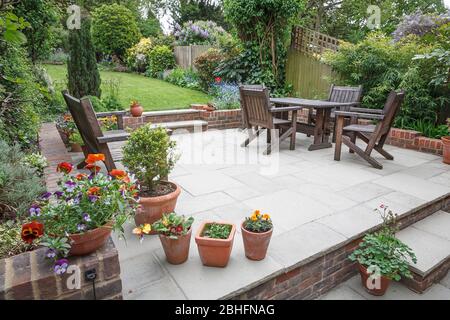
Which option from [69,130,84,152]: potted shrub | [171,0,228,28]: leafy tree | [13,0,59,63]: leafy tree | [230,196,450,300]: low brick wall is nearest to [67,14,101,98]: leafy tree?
[13,0,59,63]: leafy tree

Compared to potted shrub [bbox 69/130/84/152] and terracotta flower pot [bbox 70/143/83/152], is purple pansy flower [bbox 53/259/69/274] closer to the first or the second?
potted shrub [bbox 69/130/84/152]

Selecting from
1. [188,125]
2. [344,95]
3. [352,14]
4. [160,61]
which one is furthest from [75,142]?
[352,14]

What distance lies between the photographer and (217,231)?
1944 mm

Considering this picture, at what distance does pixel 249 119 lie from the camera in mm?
4691

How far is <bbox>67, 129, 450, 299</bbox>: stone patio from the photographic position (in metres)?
1.81

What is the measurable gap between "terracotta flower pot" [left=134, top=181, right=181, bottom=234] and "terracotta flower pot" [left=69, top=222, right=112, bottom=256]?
668mm

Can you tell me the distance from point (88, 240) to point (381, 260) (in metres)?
1.88

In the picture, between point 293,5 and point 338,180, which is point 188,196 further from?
point 293,5

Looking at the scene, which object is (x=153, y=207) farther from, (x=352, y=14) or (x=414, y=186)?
(x=352, y=14)

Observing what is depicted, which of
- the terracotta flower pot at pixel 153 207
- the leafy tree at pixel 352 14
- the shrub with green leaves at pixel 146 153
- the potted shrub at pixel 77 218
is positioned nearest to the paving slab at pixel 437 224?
the terracotta flower pot at pixel 153 207

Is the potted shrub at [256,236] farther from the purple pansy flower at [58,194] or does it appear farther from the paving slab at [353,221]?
the purple pansy flower at [58,194]

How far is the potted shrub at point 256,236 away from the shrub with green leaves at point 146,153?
79 centimetres
